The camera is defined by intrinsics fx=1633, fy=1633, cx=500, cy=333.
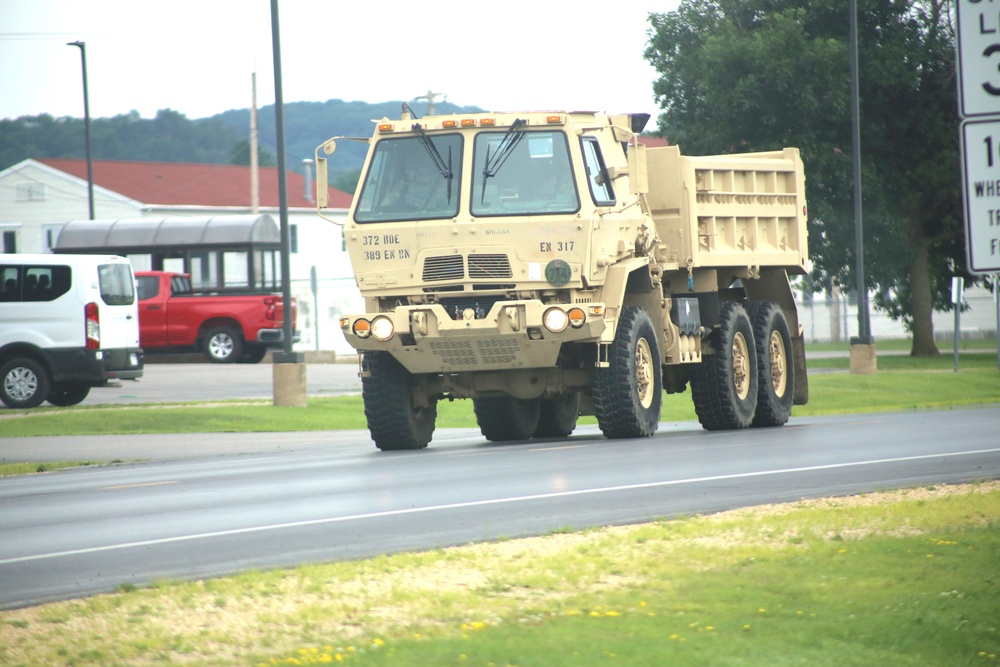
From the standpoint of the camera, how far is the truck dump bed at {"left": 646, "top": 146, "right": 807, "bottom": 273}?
55.3ft

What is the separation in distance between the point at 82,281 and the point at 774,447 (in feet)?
42.6

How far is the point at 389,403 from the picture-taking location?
15859mm

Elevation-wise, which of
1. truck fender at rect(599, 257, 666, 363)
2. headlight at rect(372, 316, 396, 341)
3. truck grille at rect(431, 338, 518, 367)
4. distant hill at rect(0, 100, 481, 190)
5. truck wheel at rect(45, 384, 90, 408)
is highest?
distant hill at rect(0, 100, 481, 190)

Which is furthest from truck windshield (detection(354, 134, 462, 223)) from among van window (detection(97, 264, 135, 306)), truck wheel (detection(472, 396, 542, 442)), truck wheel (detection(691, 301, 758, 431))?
van window (detection(97, 264, 135, 306))

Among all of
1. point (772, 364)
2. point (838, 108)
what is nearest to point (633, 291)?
point (772, 364)

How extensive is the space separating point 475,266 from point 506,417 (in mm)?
3556

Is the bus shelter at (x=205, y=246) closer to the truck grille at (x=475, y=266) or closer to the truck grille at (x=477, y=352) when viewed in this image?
the truck grille at (x=477, y=352)

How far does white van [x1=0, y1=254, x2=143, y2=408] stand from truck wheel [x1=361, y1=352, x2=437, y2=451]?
375 inches

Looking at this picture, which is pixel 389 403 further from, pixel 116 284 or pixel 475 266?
pixel 116 284

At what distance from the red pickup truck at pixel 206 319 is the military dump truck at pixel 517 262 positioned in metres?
20.6

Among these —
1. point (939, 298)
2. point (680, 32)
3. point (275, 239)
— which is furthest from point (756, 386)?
point (939, 298)

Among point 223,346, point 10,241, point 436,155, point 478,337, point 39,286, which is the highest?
point 10,241

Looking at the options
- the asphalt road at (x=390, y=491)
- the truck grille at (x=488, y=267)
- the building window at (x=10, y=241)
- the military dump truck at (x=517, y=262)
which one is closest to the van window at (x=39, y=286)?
the asphalt road at (x=390, y=491)

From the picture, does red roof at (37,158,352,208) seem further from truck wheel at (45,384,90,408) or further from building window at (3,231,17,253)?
truck wheel at (45,384,90,408)
